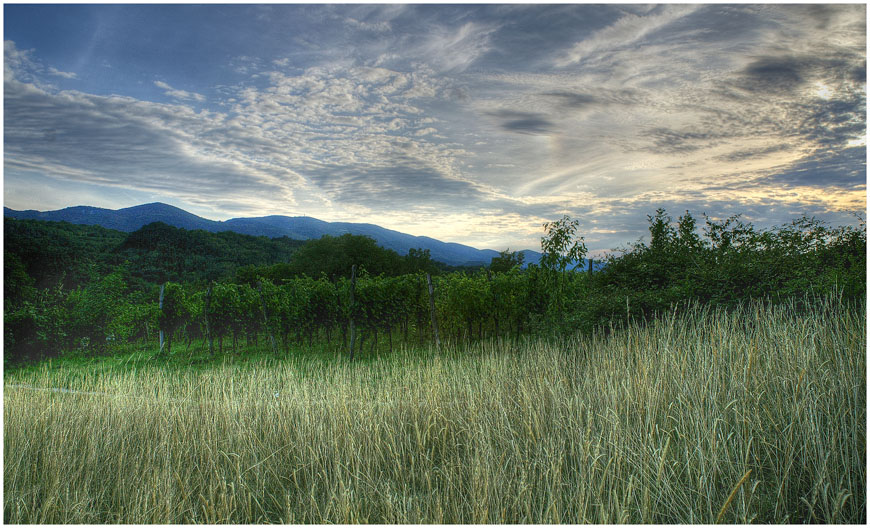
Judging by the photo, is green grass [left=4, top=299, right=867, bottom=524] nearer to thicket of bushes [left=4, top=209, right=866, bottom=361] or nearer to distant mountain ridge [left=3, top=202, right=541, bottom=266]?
thicket of bushes [left=4, top=209, right=866, bottom=361]

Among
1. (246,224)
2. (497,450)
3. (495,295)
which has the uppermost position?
(246,224)

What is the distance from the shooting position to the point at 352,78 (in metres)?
4.06

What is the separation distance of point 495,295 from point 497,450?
6537 millimetres

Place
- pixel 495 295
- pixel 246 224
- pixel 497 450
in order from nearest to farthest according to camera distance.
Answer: pixel 497 450 < pixel 495 295 < pixel 246 224

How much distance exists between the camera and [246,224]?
33.6 meters

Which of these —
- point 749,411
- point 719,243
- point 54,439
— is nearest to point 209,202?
point 54,439

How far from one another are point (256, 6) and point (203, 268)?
2257 centimetres

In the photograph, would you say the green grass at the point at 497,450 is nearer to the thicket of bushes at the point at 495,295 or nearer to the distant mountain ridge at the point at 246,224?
the thicket of bushes at the point at 495,295

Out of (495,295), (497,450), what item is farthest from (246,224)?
(497,450)

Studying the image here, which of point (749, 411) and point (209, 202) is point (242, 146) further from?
point (749, 411)

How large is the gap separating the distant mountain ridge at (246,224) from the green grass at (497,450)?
8.08ft

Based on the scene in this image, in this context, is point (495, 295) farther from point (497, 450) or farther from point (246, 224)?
point (246, 224)

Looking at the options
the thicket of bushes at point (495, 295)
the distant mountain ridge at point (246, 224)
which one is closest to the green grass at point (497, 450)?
the thicket of bushes at point (495, 295)

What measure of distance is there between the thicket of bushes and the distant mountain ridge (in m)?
1.06
